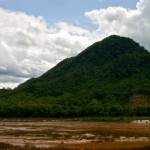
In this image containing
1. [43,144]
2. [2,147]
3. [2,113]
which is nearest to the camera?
[2,147]

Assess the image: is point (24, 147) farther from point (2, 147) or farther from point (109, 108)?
point (109, 108)

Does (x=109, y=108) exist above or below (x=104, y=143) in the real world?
above

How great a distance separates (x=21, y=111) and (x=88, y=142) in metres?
110

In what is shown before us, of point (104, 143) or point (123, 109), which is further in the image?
A: point (123, 109)

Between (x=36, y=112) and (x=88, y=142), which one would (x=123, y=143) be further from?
(x=36, y=112)

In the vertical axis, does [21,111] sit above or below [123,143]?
above

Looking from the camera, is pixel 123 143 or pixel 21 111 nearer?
pixel 123 143

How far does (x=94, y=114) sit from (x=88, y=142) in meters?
112

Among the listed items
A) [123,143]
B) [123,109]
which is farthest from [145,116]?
[123,143]

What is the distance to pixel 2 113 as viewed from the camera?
17288 centimetres

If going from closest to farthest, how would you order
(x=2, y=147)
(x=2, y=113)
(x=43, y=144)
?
(x=2, y=147), (x=43, y=144), (x=2, y=113)

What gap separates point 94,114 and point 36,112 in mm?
22932

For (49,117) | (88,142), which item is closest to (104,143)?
(88,142)

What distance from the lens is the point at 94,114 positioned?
17938 centimetres
